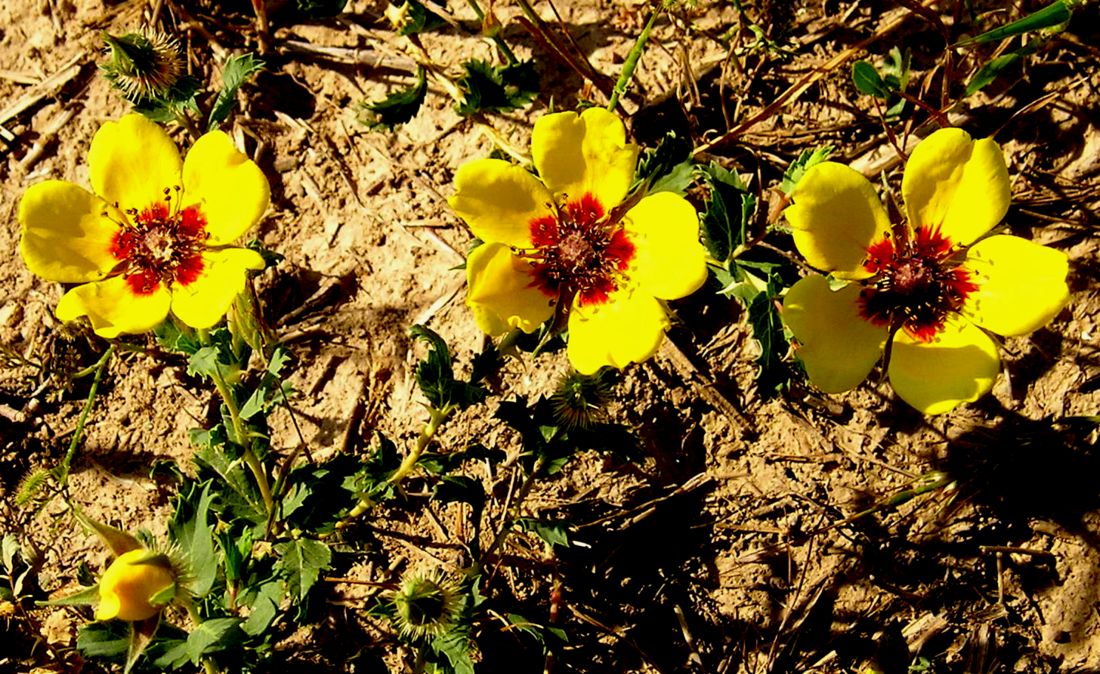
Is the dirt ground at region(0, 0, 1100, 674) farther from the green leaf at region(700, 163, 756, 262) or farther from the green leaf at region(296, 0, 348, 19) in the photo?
the green leaf at region(700, 163, 756, 262)

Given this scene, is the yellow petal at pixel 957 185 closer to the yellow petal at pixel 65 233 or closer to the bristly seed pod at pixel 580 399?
the bristly seed pod at pixel 580 399

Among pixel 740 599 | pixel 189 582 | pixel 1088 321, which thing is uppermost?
pixel 1088 321

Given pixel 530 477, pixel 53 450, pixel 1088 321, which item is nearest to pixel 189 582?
pixel 530 477

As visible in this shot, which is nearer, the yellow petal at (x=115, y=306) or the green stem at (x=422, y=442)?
the yellow petal at (x=115, y=306)

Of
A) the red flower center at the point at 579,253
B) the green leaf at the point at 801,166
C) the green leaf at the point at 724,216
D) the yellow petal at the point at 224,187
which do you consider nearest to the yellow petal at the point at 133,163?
the yellow petal at the point at 224,187

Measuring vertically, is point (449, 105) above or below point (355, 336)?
above

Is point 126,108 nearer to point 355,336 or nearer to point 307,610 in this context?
point 355,336
